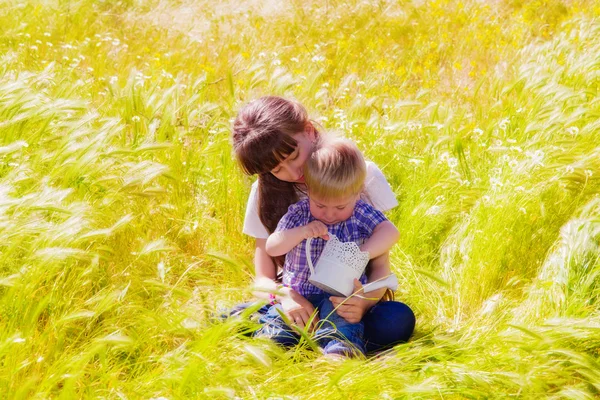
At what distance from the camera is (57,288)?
2.38 metres

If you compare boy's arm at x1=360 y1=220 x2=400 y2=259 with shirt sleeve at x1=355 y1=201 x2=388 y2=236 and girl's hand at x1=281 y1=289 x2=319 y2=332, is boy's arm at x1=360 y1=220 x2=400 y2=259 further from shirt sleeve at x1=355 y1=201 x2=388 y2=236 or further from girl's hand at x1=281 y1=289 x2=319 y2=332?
girl's hand at x1=281 y1=289 x2=319 y2=332

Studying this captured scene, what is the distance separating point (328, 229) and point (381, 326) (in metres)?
0.37

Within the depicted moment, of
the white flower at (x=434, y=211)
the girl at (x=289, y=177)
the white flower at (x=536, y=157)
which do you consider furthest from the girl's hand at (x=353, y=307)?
the white flower at (x=536, y=157)

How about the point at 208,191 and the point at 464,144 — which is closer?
the point at 208,191

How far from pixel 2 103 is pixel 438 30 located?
3.24 m

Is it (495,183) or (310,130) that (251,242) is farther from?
(495,183)

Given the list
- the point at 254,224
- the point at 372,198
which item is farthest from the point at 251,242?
the point at 372,198

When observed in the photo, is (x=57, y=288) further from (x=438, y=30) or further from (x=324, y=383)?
(x=438, y=30)

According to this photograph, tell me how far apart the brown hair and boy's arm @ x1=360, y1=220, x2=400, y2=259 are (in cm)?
35

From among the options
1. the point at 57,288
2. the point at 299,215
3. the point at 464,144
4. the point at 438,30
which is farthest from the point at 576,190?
the point at 438,30

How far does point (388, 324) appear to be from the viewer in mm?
2545

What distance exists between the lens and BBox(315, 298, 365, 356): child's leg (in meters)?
2.35

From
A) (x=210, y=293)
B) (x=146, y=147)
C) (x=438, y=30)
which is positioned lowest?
(x=210, y=293)

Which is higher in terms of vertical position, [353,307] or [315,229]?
[315,229]
